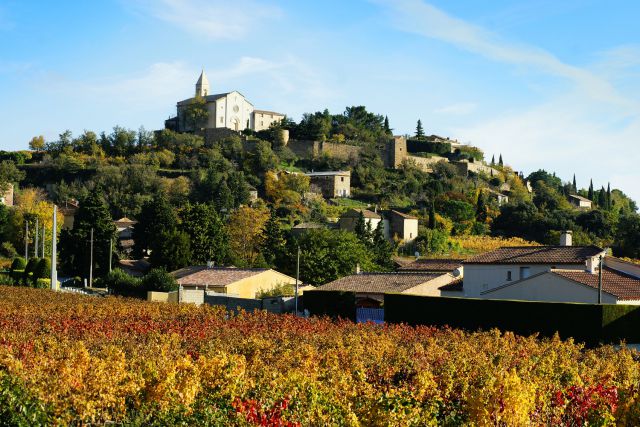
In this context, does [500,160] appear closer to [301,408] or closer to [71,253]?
[71,253]

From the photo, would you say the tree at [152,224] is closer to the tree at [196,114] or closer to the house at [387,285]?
the house at [387,285]

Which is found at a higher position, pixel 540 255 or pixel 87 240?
pixel 540 255

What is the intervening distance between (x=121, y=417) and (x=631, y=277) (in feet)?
96.8

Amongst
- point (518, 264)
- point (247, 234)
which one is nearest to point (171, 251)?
point (247, 234)

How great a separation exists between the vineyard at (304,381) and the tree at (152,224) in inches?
1817

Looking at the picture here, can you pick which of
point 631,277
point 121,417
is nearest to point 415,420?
point 121,417

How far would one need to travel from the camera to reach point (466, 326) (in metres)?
30.3

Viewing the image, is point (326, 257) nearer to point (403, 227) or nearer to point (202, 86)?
point (403, 227)

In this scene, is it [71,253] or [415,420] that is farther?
[71,253]

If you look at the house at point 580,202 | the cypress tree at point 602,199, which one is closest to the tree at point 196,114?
the house at point 580,202

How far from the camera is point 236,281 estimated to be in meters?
49.8

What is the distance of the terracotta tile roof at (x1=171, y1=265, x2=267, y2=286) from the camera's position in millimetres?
50594

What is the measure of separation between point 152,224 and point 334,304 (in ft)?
109

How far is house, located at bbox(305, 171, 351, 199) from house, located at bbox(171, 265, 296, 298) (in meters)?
54.3
